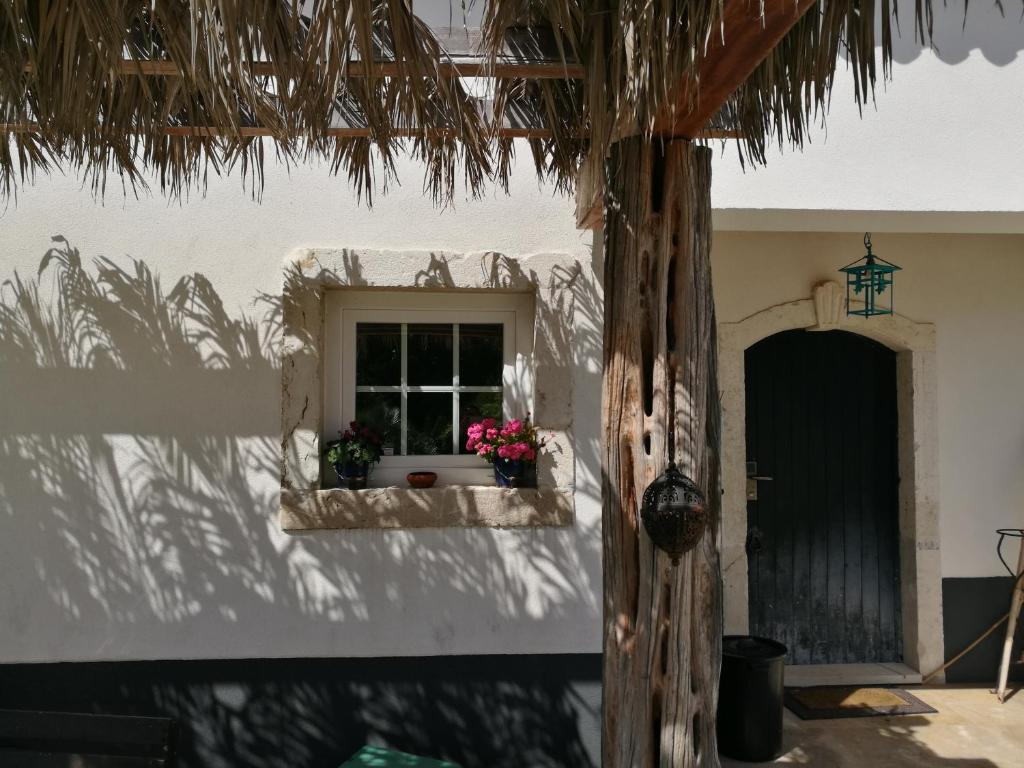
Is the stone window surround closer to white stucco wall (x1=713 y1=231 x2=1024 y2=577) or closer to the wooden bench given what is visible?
the wooden bench

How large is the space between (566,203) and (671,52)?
1.87 m

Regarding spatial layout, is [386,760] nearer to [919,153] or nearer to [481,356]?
[481,356]

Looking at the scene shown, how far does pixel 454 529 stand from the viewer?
3.96 meters

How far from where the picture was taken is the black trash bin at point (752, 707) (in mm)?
4059

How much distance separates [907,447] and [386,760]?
11.5 feet

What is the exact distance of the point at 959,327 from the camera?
502cm

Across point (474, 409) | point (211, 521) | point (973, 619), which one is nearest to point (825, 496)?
point (973, 619)

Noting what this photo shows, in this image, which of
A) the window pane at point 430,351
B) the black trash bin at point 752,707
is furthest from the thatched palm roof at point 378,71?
the black trash bin at point 752,707

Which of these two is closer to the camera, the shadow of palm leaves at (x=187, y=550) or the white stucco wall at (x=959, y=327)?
the shadow of palm leaves at (x=187, y=550)

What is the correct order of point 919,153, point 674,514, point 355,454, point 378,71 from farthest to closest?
1. point 919,153
2. point 355,454
3. point 378,71
4. point 674,514

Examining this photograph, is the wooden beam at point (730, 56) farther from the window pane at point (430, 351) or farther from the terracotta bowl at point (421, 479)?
the terracotta bowl at point (421, 479)

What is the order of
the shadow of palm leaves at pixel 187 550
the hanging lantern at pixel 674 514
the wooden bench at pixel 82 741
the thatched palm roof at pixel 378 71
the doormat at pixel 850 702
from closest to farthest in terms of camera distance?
the thatched palm roof at pixel 378 71, the hanging lantern at pixel 674 514, the wooden bench at pixel 82 741, the shadow of palm leaves at pixel 187 550, the doormat at pixel 850 702

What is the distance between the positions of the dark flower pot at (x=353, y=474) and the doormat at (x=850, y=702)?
2.73 meters

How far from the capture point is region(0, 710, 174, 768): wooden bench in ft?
9.18
